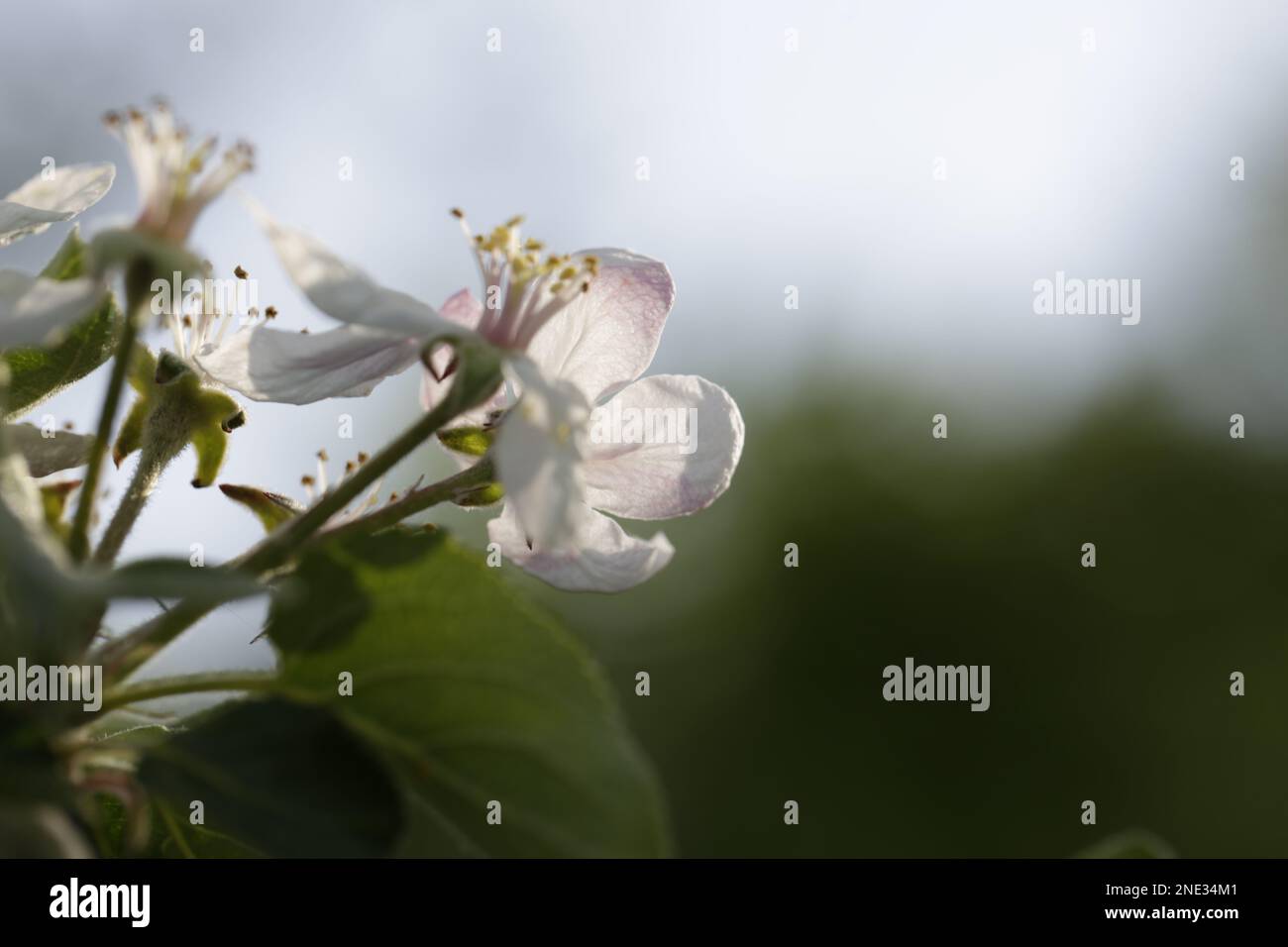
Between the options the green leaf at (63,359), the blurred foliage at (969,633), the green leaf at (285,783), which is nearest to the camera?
the green leaf at (285,783)

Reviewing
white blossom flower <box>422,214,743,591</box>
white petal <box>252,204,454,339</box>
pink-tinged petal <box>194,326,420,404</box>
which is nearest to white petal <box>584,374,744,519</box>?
white blossom flower <box>422,214,743,591</box>

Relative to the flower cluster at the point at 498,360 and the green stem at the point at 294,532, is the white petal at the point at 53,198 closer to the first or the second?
the flower cluster at the point at 498,360

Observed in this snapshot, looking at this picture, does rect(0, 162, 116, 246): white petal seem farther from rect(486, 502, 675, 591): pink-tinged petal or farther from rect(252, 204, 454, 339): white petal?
rect(486, 502, 675, 591): pink-tinged petal

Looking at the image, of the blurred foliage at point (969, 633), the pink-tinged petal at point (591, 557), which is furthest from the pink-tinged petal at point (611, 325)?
the blurred foliage at point (969, 633)

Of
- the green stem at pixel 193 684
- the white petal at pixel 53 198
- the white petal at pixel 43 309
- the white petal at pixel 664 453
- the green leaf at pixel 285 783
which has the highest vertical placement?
the white petal at pixel 53 198

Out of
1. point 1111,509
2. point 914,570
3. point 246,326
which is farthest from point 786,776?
point 246,326

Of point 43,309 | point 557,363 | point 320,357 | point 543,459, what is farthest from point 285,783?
point 557,363

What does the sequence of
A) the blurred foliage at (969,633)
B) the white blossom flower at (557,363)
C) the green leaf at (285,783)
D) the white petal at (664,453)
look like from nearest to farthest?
the green leaf at (285,783), the white blossom flower at (557,363), the white petal at (664,453), the blurred foliage at (969,633)
